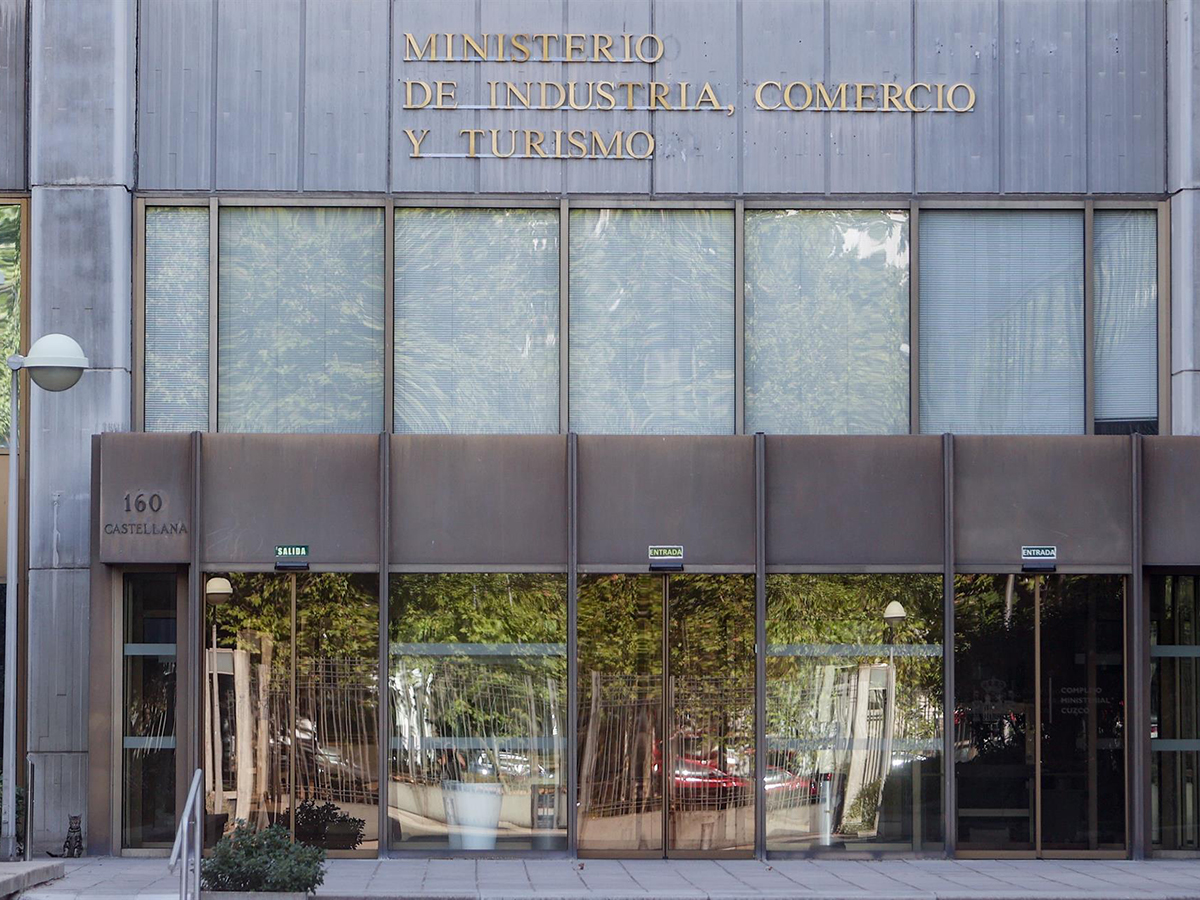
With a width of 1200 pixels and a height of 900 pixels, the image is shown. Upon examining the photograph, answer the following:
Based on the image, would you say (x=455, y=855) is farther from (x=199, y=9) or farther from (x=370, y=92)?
(x=199, y=9)

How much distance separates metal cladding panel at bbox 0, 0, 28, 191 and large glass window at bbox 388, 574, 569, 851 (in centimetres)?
631

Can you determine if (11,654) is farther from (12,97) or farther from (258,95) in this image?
(258,95)

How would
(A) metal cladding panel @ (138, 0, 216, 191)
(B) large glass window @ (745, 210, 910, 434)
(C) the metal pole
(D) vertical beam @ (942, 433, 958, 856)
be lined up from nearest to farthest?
(C) the metal pole, (D) vertical beam @ (942, 433, 958, 856), (A) metal cladding panel @ (138, 0, 216, 191), (B) large glass window @ (745, 210, 910, 434)

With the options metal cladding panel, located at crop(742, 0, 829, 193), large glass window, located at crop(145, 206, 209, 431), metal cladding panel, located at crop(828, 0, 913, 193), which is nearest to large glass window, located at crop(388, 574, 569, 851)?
large glass window, located at crop(145, 206, 209, 431)

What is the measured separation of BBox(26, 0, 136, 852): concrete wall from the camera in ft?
53.2

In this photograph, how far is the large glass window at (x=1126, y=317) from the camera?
1698cm

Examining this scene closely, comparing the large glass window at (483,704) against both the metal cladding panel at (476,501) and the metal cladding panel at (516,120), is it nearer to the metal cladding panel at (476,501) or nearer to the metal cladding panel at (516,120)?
the metal cladding panel at (476,501)

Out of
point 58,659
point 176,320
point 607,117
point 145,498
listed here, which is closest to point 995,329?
point 607,117

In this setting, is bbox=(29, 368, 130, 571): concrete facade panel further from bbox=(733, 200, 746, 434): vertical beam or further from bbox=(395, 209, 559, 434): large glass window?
bbox=(733, 200, 746, 434): vertical beam

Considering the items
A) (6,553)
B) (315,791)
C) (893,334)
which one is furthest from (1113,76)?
(6,553)

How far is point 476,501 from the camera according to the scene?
15930 mm

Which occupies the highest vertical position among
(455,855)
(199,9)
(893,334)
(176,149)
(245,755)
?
(199,9)

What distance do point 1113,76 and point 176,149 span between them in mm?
10511

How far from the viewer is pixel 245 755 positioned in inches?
628
